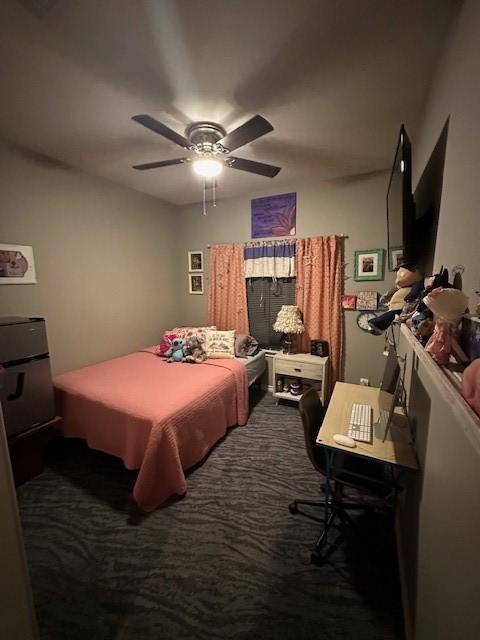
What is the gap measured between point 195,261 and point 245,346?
1526 mm

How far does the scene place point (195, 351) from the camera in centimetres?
294

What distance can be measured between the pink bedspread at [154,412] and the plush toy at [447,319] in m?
1.60

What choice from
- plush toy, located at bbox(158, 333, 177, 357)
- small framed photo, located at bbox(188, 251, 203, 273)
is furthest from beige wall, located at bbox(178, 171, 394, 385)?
plush toy, located at bbox(158, 333, 177, 357)

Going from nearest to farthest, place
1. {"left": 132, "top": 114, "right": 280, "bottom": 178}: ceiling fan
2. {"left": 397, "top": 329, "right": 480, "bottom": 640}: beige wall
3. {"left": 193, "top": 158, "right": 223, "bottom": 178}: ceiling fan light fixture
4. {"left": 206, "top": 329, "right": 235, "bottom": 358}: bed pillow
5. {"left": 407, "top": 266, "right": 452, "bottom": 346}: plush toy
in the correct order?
{"left": 397, "top": 329, "right": 480, "bottom": 640}: beige wall < {"left": 407, "top": 266, "right": 452, "bottom": 346}: plush toy < {"left": 132, "top": 114, "right": 280, "bottom": 178}: ceiling fan < {"left": 193, "top": 158, "right": 223, "bottom": 178}: ceiling fan light fixture < {"left": 206, "top": 329, "right": 235, "bottom": 358}: bed pillow

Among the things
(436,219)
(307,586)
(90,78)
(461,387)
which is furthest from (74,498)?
(436,219)

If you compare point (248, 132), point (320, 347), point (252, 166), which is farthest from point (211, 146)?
point (320, 347)

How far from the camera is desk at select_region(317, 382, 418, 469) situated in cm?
123

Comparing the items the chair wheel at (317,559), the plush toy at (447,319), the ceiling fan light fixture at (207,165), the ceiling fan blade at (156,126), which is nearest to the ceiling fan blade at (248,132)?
the ceiling fan light fixture at (207,165)

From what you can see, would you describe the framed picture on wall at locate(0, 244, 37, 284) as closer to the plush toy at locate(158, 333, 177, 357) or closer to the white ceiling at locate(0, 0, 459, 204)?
the white ceiling at locate(0, 0, 459, 204)

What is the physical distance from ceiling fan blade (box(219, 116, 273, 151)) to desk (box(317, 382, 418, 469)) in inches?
69.4

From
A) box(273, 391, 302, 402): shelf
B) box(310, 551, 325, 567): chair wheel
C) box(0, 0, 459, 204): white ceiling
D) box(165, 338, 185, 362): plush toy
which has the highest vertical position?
box(0, 0, 459, 204): white ceiling

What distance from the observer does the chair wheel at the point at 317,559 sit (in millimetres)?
1390

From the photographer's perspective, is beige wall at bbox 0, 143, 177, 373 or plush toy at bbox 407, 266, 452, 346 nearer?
plush toy at bbox 407, 266, 452, 346

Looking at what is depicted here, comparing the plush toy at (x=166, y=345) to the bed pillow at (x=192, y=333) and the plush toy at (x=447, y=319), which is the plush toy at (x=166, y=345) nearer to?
the bed pillow at (x=192, y=333)
